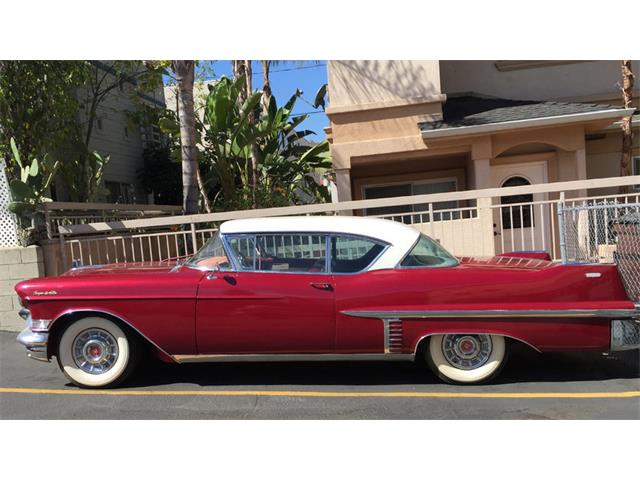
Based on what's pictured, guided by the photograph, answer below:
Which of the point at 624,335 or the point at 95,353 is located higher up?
the point at 95,353

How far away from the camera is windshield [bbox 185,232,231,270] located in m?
4.68

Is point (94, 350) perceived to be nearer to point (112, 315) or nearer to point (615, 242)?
point (112, 315)

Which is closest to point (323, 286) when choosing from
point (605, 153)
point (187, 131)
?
point (187, 131)

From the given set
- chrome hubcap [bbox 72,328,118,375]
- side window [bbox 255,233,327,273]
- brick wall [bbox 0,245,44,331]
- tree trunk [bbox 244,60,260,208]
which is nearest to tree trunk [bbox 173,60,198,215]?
tree trunk [bbox 244,60,260,208]

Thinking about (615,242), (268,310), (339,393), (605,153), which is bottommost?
(339,393)

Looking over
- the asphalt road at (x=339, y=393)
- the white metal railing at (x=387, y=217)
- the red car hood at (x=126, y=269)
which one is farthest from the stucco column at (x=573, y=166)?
the red car hood at (x=126, y=269)

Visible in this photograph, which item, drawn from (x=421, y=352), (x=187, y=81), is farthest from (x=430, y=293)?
(x=187, y=81)

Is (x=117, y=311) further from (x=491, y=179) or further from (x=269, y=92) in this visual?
(x=269, y=92)

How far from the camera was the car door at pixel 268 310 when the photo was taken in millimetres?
4414

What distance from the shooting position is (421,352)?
4953 mm

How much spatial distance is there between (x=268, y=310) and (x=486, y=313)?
1.86 metres

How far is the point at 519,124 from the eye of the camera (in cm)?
982

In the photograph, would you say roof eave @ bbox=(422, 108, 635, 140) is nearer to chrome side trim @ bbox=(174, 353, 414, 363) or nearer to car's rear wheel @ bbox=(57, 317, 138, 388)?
chrome side trim @ bbox=(174, 353, 414, 363)

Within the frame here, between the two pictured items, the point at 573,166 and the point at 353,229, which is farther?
the point at 573,166
